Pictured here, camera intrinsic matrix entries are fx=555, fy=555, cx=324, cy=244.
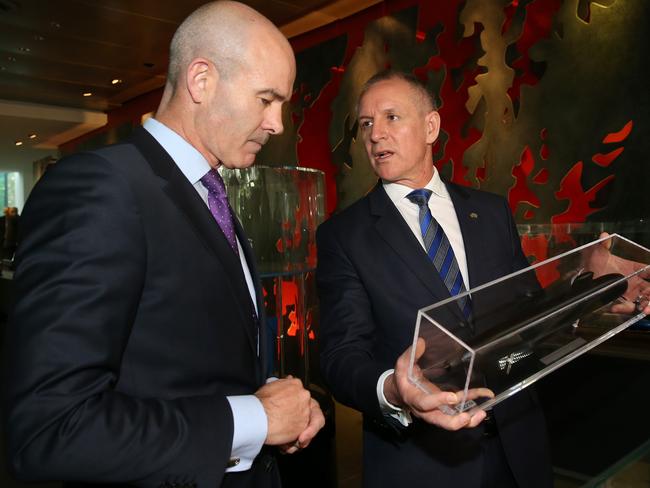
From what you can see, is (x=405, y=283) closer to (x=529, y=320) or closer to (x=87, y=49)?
(x=529, y=320)

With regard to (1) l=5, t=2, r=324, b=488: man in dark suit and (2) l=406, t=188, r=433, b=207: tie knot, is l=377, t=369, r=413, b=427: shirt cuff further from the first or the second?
(2) l=406, t=188, r=433, b=207: tie knot

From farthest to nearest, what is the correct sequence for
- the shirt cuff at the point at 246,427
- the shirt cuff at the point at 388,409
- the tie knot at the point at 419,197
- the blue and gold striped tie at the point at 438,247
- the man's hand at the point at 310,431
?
the tie knot at the point at 419,197
the blue and gold striped tie at the point at 438,247
the shirt cuff at the point at 388,409
the man's hand at the point at 310,431
the shirt cuff at the point at 246,427

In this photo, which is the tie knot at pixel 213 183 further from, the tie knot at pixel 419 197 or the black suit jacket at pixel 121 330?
the tie knot at pixel 419 197

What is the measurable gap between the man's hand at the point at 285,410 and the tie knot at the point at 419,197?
2.90 ft

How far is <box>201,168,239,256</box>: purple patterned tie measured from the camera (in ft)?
3.92

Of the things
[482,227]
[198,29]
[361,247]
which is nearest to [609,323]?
[482,227]

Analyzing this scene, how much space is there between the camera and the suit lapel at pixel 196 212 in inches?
41.0

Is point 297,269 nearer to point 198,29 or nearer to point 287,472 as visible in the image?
point 287,472

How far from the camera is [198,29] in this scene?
3.82 feet

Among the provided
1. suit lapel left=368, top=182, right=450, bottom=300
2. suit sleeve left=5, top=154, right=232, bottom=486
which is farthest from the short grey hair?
suit lapel left=368, top=182, right=450, bottom=300

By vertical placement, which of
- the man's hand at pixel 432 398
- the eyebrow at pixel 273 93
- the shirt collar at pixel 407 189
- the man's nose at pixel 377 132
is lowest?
the man's hand at pixel 432 398

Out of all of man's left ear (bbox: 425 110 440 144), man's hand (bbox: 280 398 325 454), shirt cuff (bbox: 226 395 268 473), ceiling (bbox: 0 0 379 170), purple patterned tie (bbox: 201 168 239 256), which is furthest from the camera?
ceiling (bbox: 0 0 379 170)

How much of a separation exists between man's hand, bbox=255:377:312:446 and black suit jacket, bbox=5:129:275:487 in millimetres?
87

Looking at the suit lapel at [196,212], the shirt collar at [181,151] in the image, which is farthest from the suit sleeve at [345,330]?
the shirt collar at [181,151]
